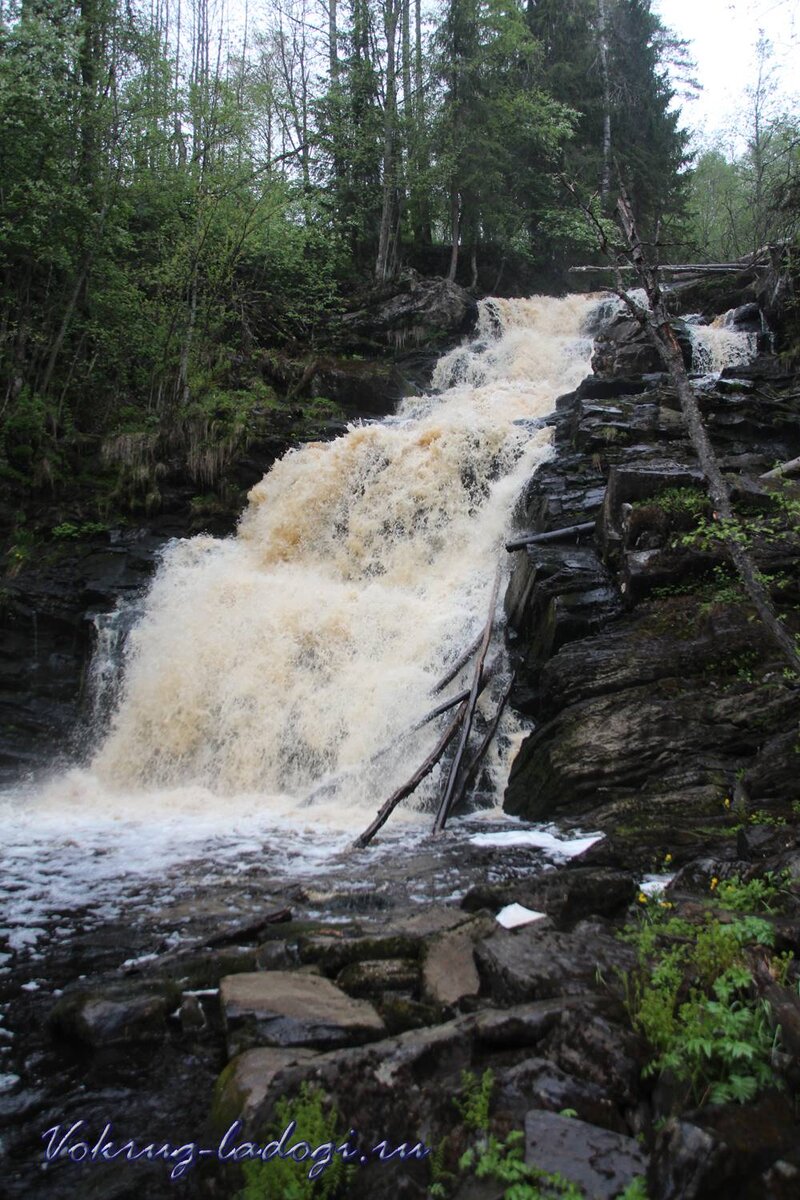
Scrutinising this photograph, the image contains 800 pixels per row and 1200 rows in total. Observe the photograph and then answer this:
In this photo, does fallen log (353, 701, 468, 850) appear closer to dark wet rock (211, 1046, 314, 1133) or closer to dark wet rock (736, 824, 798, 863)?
dark wet rock (736, 824, 798, 863)

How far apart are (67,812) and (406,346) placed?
1737 centimetres

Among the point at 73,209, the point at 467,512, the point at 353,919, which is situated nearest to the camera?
the point at 353,919

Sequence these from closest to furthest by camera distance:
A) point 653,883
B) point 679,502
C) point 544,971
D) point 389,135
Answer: point 544,971 → point 653,883 → point 679,502 → point 389,135

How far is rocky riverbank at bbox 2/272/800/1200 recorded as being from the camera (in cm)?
276

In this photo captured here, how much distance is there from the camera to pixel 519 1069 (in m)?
3.04

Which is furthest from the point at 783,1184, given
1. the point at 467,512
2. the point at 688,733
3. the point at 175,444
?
the point at 175,444

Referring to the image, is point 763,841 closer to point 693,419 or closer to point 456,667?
point 693,419

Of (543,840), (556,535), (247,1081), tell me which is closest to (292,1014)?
(247,1081)

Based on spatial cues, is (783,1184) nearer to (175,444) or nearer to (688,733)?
(688,733)

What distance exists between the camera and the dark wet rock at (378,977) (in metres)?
4.20

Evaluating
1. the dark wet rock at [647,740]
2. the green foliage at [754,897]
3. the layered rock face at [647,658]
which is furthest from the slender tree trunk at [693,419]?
the green foliage at [754,897]

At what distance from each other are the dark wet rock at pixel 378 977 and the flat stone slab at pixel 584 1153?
1.55 m

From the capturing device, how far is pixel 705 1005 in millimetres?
3020

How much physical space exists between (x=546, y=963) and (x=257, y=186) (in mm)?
20001
